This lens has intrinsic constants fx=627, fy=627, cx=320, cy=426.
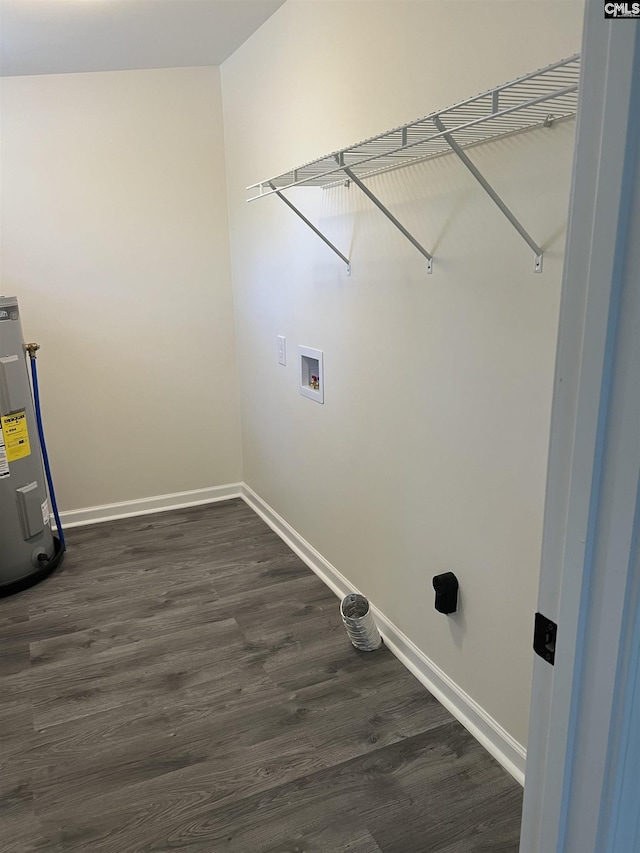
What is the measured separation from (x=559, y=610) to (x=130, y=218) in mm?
3275

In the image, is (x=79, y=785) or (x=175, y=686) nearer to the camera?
(x=79, y=785)

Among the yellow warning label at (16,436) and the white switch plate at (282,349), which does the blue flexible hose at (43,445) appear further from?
the white switch plate at (282,349)

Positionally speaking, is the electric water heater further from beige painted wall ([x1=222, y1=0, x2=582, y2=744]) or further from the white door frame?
the white door frame

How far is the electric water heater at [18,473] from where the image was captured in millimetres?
2812

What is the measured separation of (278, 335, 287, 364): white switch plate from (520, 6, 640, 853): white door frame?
241cm

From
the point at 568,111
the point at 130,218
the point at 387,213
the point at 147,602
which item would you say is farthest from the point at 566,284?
the point at 130,218

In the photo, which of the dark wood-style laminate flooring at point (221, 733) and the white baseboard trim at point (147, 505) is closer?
the dark wood-style laminate flooring at point (221, 733)

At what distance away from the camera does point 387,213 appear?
1920mm

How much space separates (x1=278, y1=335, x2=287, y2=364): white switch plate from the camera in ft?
10.2

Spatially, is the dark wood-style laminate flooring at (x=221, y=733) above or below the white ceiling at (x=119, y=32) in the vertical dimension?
below

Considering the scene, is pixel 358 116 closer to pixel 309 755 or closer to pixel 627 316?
pixel 627 316

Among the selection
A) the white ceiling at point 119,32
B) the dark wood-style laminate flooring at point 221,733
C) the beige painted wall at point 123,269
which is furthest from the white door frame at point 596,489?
the beige painted wall at point 123,269

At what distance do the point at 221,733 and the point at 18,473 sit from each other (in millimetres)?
1593

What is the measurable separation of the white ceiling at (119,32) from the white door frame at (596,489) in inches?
92.1
